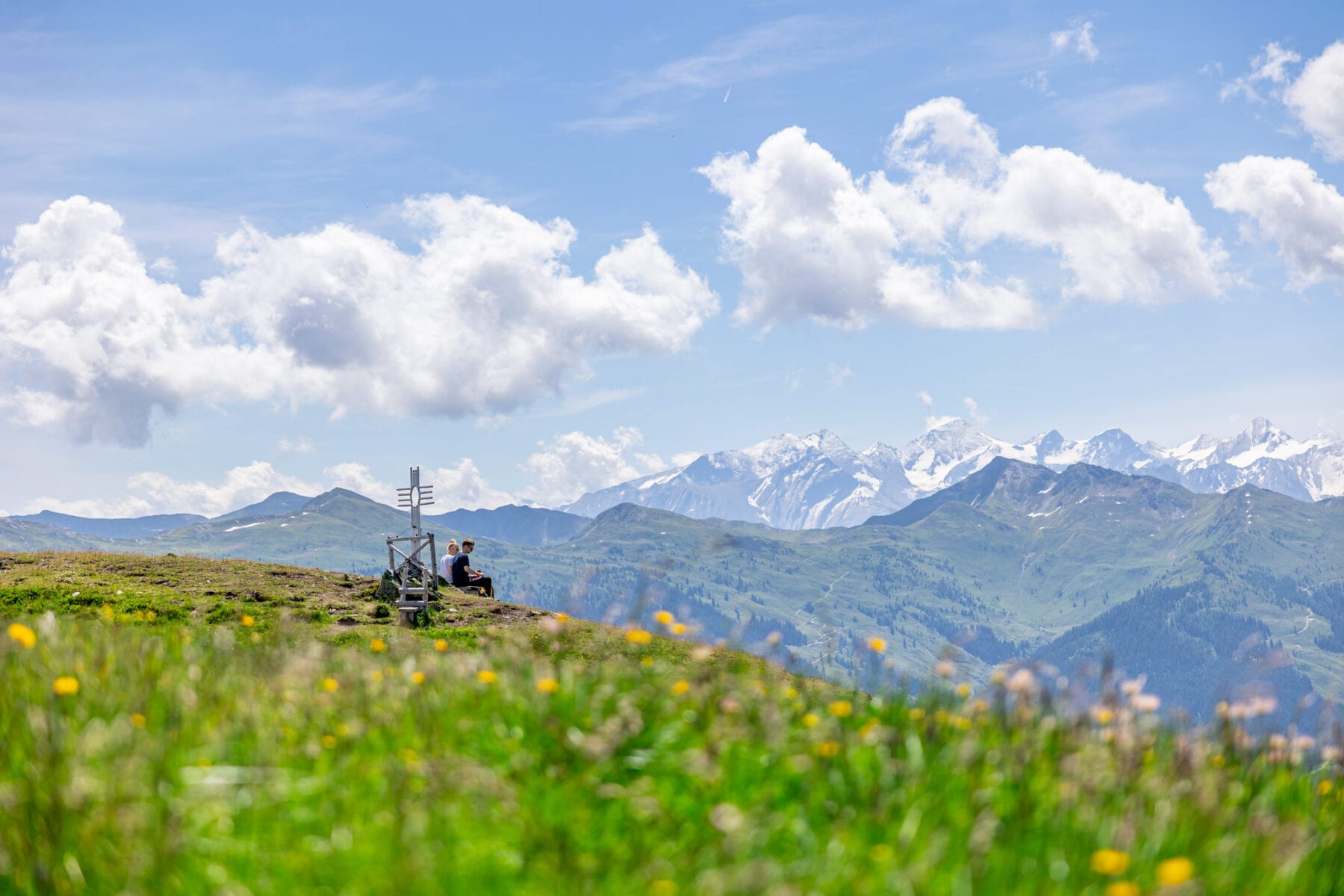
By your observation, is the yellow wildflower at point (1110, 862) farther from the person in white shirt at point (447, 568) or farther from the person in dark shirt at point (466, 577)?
the person in white shirt at point (447, 568)

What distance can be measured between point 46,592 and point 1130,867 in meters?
36.4

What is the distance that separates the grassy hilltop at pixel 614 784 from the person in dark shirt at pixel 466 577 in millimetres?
35568

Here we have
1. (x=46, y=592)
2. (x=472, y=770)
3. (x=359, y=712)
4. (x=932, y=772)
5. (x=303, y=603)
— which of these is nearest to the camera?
(x=472, y=770)

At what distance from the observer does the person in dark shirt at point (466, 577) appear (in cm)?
4451

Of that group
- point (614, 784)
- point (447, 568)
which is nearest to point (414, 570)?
point (447, 568)

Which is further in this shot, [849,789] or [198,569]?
[198,569]

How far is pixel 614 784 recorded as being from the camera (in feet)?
21.9

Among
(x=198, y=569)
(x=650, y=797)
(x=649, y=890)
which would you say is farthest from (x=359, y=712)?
(x=198, y=569)

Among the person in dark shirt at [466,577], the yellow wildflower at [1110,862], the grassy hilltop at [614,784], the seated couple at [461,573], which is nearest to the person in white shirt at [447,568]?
the seated couple at [461,573]

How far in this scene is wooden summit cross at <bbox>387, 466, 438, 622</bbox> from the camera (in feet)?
118

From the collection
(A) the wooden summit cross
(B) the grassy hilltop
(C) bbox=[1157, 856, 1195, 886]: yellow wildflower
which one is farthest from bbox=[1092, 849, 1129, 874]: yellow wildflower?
(A) the wooden summit cross

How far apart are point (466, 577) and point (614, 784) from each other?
39352 mm

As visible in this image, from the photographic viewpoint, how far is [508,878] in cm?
552

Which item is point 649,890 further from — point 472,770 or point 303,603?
point 303,603
